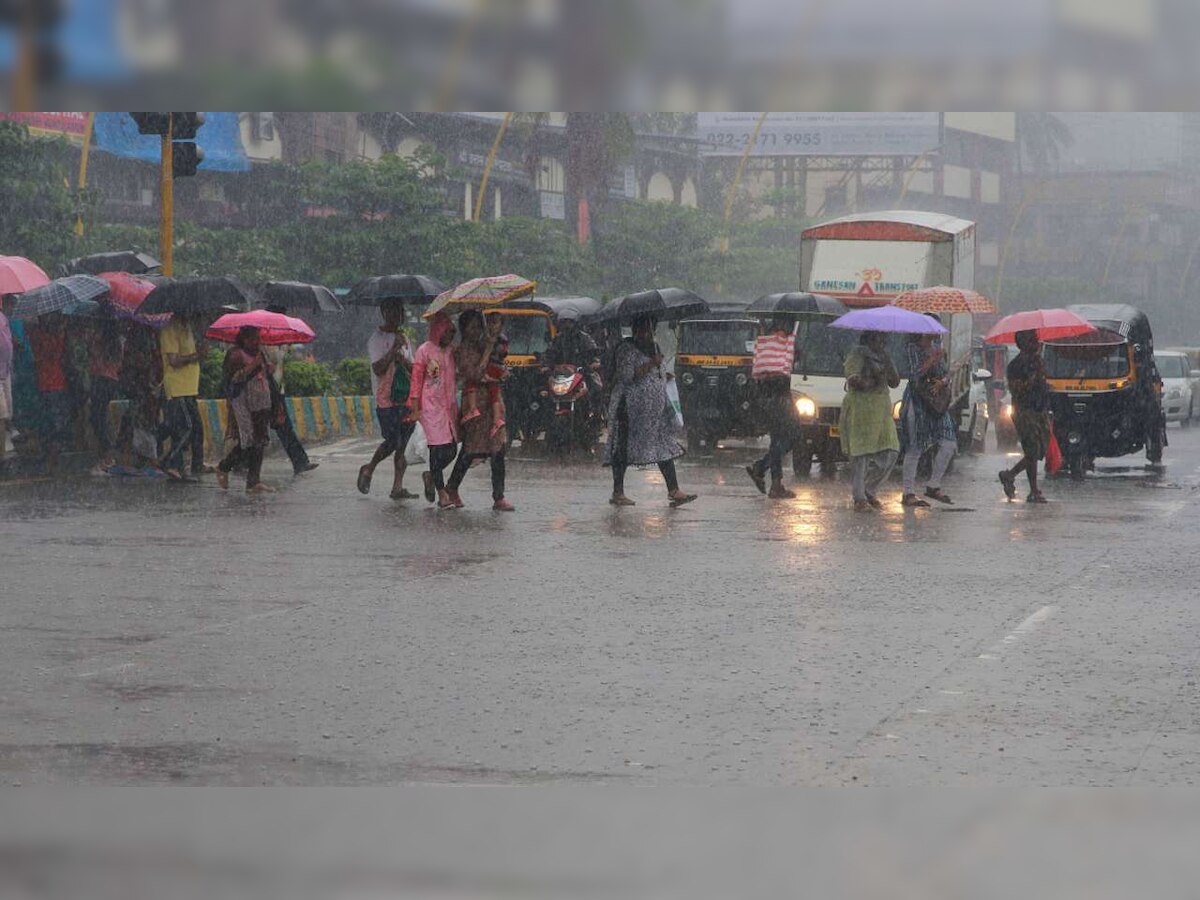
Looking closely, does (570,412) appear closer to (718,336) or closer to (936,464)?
(718,336)

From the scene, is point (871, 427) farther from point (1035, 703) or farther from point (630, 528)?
point (1035, 703)

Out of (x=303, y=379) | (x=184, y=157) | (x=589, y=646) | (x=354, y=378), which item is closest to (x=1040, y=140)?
(x=354, y=378)

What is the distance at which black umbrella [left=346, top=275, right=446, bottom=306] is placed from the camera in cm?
1945

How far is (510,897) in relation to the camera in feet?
17.3

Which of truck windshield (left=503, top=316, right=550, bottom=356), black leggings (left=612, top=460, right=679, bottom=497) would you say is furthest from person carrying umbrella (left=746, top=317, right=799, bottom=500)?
truck windshield (left=503, top=316, right=550, bottom=356)

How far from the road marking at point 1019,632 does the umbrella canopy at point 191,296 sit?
31.6 ft

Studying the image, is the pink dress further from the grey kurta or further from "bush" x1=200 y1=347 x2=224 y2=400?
"bush" x1=200 y1=347 x2=224 y2=400

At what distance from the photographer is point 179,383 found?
18516 millimetres

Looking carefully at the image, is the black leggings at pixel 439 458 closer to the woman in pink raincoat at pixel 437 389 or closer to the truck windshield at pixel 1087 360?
the woman in pink raincoat at pixel 437 389

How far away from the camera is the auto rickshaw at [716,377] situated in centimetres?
2516

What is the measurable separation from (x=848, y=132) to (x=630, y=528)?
65129 mm

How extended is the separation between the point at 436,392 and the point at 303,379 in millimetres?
10514

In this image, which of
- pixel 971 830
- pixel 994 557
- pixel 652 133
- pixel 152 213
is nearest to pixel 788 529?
pixel 994 557

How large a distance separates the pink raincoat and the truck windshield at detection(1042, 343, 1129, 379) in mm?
10296
